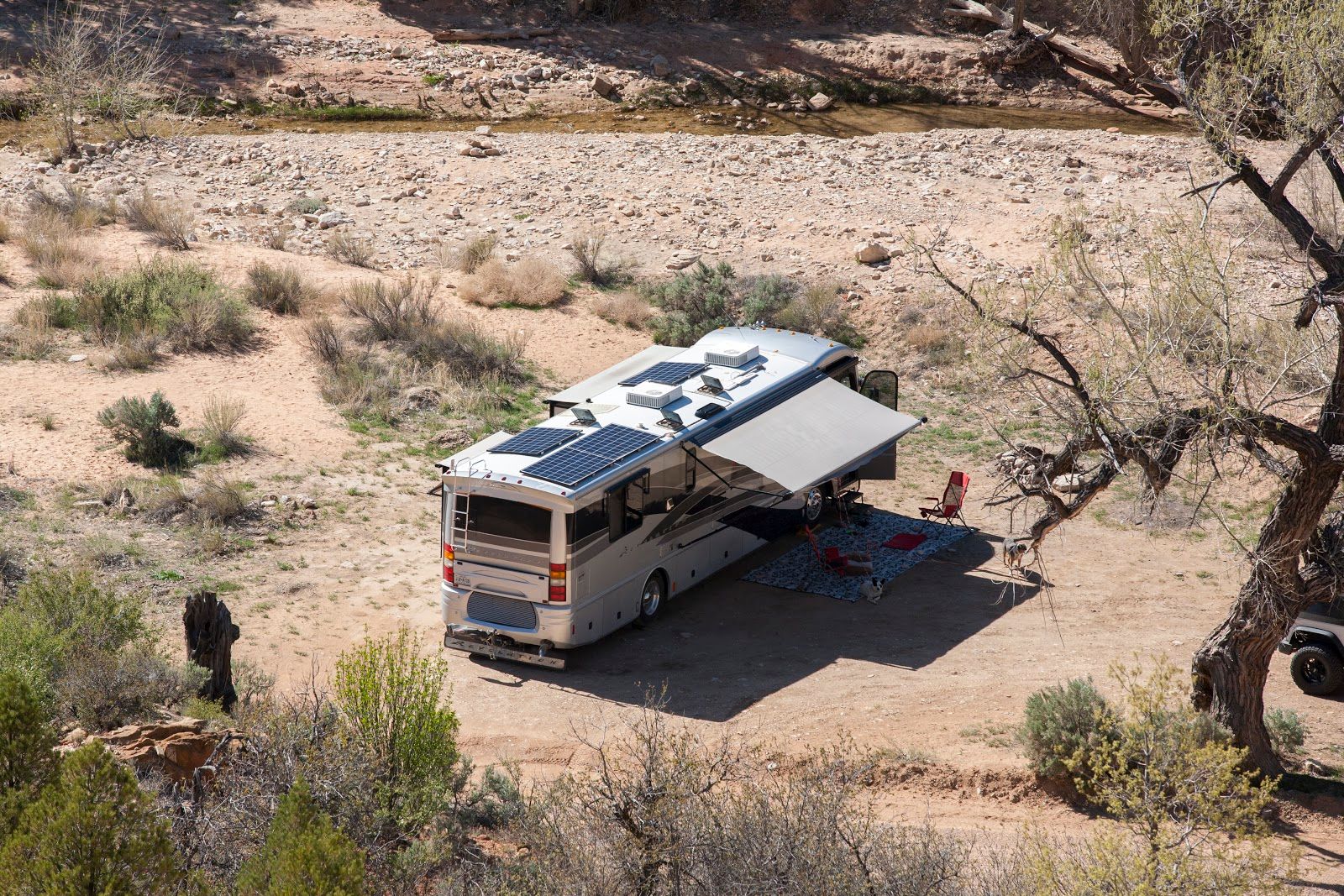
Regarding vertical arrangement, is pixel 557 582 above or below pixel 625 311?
above

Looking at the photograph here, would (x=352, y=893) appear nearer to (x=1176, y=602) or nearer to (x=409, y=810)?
(x=409, y=810)

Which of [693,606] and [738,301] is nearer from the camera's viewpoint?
[693,606]

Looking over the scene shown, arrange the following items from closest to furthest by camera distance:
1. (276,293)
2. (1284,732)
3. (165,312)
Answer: (1284,732) → (165,312) → (276,293)

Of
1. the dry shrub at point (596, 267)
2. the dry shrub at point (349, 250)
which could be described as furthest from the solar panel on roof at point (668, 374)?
the dry shrub at point (349, 250)

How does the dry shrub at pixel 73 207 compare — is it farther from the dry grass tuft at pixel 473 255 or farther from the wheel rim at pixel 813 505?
the wheel rim at pixel 813 505

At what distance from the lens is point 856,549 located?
54.0ft

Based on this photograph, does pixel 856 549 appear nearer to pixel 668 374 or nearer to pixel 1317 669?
pixel 668 374

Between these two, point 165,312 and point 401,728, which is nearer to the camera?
point 401,728

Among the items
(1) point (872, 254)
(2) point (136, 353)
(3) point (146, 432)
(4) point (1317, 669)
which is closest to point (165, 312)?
(2) point (136, 353)

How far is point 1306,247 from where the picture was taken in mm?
9484

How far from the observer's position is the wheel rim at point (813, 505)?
55.1 ft

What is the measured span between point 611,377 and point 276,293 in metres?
8.73

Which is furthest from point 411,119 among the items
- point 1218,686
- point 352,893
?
point 352,893

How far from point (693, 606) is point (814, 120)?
78.7 ft
